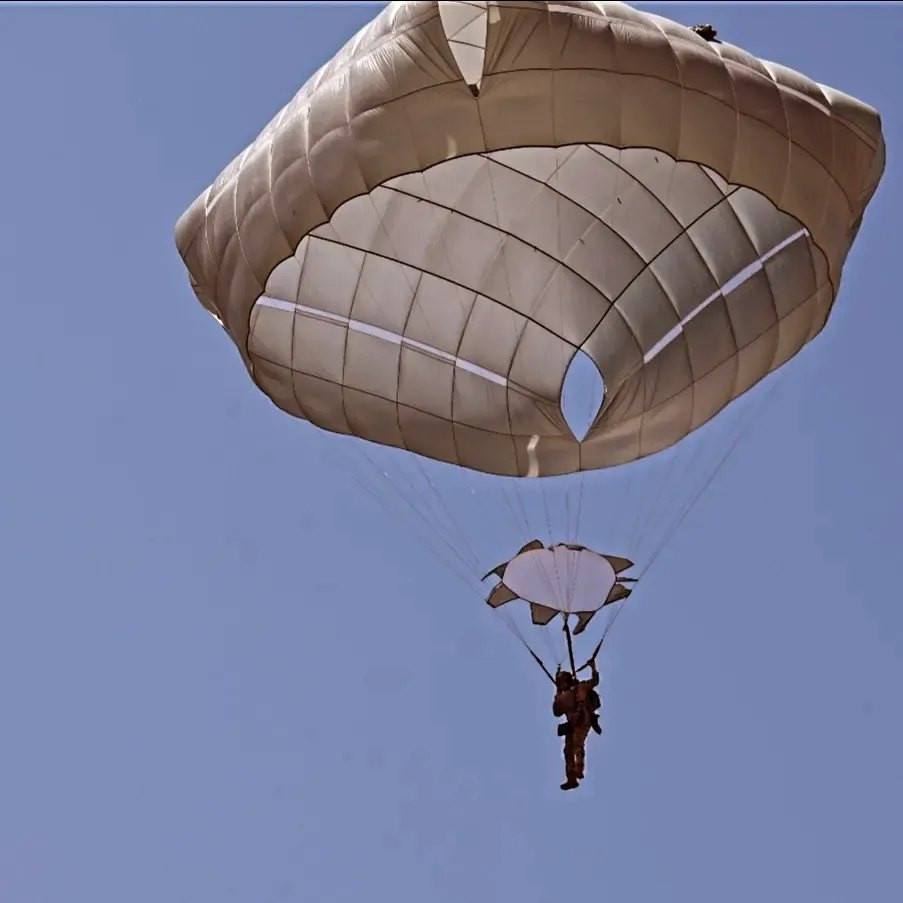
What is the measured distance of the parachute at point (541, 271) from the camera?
53.6ft

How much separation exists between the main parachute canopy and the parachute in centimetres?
2

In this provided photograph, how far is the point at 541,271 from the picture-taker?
1856cm

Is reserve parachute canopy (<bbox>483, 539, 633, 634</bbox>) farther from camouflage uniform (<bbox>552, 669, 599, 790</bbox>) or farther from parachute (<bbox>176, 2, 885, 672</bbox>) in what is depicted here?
camouflage uniform (<bbox>552, 669, 599, 790</bbox>)

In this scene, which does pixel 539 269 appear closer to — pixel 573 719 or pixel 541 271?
pixel 541 271

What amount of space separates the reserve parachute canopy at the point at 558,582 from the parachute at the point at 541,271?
0.20ft

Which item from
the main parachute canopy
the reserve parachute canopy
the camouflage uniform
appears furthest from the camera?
the reserve parachute canopy

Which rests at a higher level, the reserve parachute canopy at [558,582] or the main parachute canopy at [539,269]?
the main parachute canopy at [539,269]

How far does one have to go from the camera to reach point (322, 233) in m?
18.6

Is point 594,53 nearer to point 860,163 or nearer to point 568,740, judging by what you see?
point 860,163

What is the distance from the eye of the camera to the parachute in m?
16.3

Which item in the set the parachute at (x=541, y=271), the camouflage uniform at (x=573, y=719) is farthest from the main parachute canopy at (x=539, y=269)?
the camouflage uniform at (x=573, y=719)

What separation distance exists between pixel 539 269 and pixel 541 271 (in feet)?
0.08

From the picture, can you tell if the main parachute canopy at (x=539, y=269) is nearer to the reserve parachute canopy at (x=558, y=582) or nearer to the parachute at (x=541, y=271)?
the parachute at (x=541, y=271)

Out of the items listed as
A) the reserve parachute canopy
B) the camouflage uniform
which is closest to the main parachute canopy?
the reserve parachute canopy
